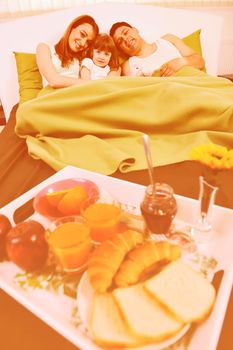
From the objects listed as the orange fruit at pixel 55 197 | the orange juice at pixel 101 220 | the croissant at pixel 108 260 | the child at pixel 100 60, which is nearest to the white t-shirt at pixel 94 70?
the child at pixel 100 60

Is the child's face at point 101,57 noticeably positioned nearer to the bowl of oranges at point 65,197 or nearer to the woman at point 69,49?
the woman at point 69,49

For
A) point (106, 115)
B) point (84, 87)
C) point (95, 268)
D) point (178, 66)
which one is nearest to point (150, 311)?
point (95, 268)

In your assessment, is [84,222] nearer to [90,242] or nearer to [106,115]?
[90,242]

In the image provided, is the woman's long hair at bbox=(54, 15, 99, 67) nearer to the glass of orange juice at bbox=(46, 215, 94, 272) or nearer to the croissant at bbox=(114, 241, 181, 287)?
A: the glass of orange juice at bbox=(46, 215, 94, 272)

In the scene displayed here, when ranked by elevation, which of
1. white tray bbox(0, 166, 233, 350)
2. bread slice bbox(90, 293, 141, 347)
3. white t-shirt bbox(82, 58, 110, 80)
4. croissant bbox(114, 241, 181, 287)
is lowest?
white tray bbox(0, 166, 233, 350)

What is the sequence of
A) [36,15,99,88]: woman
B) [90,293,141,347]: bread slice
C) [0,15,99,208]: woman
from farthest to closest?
[36,15,99,88]: woman < [0,15,99,208]: woman < [90,293,141,347]: bread slice

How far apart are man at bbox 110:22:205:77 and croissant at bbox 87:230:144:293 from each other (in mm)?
1691

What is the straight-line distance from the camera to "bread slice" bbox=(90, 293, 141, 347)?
545 mm

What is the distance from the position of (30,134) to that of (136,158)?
1.96 ft

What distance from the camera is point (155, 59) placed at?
2.24m

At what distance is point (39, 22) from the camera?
2250 millimetres

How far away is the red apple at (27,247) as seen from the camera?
2.38ft

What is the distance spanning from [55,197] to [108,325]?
0.43 meters

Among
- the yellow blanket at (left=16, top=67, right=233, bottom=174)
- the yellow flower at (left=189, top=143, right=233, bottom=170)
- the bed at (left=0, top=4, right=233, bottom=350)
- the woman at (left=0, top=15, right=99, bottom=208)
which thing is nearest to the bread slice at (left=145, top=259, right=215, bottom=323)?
the bed at (left=0, top=4, right=233, bottom=350)
